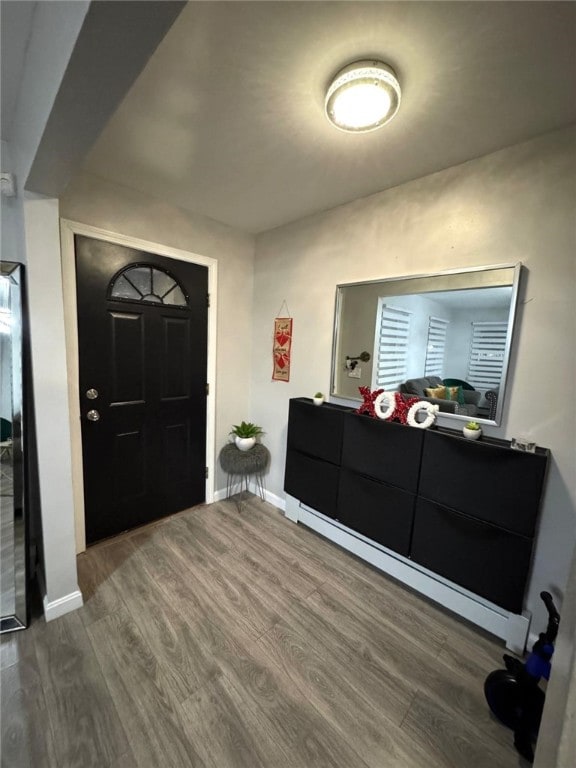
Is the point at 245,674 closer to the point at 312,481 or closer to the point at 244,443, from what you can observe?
the point at 312,481

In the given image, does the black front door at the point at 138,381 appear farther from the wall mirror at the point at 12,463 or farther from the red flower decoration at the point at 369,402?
the red flower decoration at the point at 369,402

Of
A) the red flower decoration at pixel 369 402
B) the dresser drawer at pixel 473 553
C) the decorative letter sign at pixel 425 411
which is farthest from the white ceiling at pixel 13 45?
the dresser drawer at pixel 473 553

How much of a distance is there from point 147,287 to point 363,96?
1682mm

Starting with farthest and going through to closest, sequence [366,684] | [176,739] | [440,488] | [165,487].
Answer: [165,487], [440,488], [366,684], [176,739]

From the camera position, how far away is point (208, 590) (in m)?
1.75

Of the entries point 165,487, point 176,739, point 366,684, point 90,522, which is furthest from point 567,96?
point 90,522

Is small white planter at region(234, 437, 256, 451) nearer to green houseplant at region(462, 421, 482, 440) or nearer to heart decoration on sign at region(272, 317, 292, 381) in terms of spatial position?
heart decoration on sign at region(272, 317, 292, 381)

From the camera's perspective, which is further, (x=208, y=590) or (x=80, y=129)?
(x=208, y=590)

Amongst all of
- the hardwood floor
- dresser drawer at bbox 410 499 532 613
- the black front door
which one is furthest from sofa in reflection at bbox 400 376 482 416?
the black front door

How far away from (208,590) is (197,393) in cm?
139

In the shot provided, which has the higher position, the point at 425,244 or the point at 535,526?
the point at 425,244

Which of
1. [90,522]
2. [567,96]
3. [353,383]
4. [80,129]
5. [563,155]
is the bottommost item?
[90,522]

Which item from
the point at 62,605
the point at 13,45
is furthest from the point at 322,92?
the point at 62,605

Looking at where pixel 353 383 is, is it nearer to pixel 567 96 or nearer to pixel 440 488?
pixel 440 488
